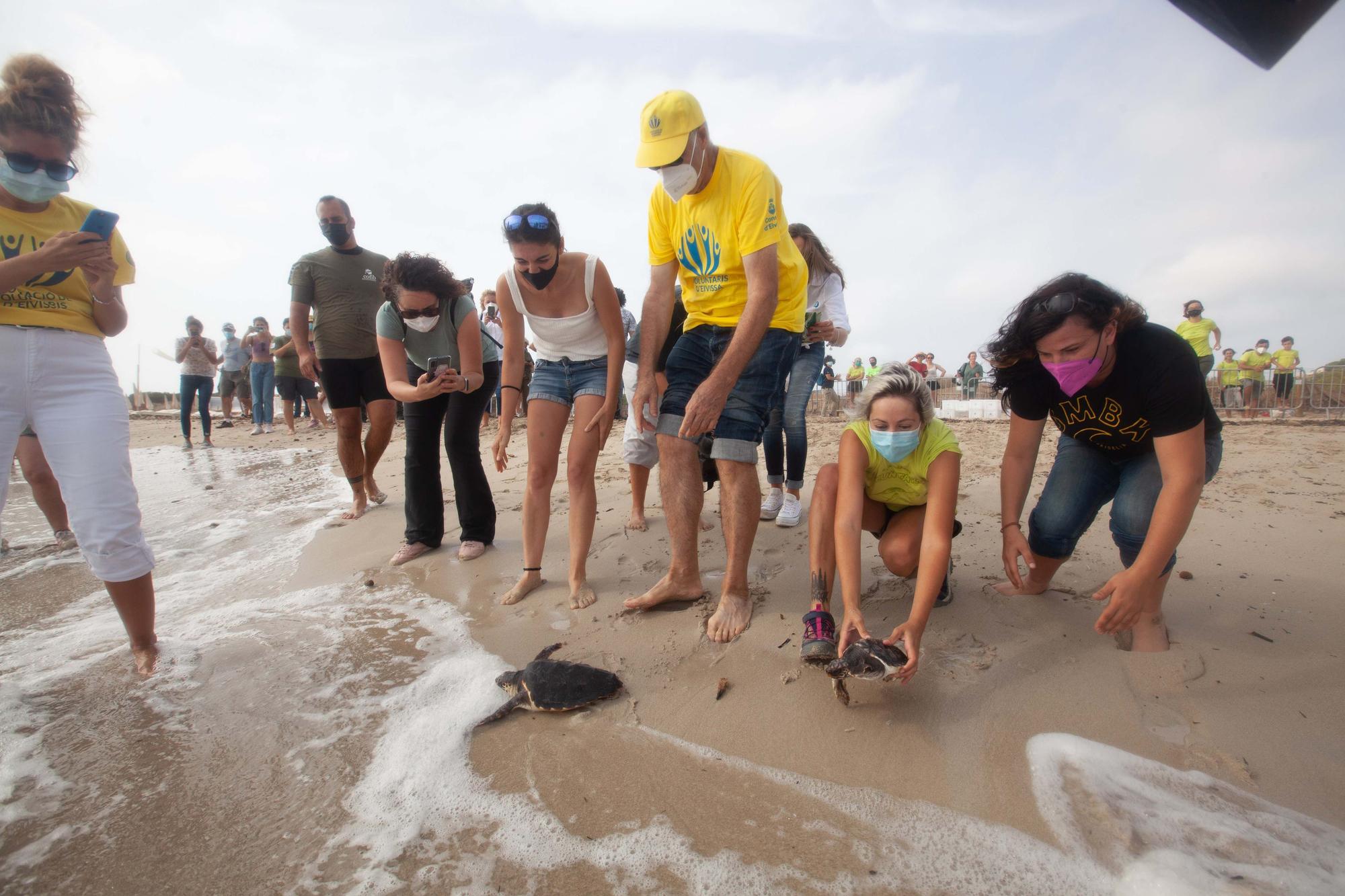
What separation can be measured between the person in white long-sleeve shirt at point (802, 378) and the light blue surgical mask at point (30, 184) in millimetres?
2796

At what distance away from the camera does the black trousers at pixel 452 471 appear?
10.8ft

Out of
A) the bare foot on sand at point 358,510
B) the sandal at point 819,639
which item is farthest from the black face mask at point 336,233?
the sandal at point 819,639

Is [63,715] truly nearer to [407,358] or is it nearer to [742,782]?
[742,782]

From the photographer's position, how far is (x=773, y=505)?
3.52 metres

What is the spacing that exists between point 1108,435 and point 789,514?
5.12 ft

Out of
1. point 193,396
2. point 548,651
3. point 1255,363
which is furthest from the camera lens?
point 1255,363

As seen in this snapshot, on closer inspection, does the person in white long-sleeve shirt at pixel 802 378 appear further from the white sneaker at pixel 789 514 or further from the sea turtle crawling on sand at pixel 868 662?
the sea turtle crawling on sand at pixel 868 662

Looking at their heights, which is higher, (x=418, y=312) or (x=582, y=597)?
(x=418, y=312)

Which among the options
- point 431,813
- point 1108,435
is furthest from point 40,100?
point 1108,435

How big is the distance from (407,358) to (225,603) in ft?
5.02

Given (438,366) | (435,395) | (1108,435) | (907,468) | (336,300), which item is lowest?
(907,468)

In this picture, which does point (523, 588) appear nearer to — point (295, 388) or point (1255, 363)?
point (295, 388)

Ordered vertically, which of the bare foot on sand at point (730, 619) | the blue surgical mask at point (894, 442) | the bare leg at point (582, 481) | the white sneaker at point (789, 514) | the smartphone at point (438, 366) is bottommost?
the bare foot on sand at point (730, 619)

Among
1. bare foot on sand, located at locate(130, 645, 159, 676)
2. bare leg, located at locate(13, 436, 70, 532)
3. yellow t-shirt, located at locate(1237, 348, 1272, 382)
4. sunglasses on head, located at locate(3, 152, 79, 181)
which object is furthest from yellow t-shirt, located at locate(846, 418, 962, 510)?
yellow t-shirt, located at locate(1237, 348, 1272, 382)
